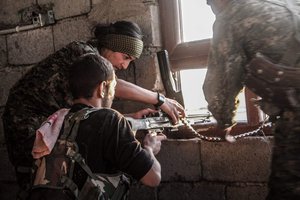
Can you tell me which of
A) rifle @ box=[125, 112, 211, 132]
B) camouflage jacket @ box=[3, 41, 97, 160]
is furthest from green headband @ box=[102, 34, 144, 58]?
rifle @ box=[125, 112, 211, 132]

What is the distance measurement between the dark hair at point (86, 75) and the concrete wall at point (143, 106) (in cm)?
109

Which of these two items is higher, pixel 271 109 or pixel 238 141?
pixel 271 109

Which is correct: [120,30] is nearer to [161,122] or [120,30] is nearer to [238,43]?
[161,122]

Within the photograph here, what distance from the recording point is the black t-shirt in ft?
5.47

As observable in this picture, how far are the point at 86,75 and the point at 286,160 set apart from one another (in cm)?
89

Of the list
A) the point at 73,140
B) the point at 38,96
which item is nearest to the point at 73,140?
the point at 73,140

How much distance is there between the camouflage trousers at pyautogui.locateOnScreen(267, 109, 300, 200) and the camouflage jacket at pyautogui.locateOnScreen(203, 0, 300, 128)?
9.7 inches

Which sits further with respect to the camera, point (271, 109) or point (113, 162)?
point (113, 162)

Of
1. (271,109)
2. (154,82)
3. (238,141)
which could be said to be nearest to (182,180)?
(238,141)

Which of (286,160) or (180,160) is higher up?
(286,160)

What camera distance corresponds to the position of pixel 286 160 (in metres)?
1.43

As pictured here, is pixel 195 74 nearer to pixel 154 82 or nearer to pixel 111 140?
pixel 154 82

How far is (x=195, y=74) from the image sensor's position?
286 centimetres

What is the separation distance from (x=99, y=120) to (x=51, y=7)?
6.15 feet
